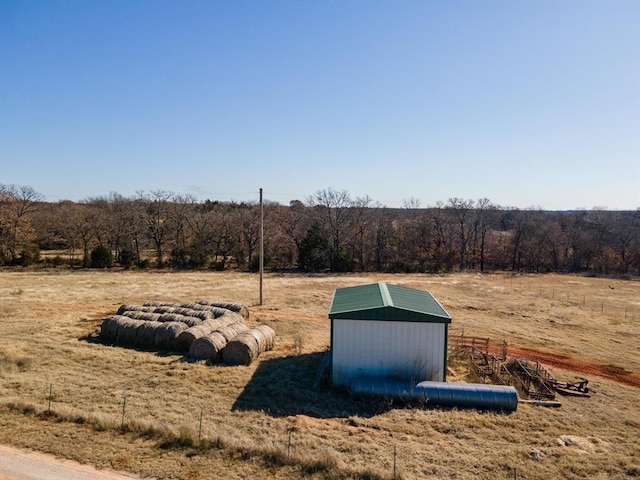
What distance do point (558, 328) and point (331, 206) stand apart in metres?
36.7

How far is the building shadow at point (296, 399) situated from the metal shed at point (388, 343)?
1.20 m

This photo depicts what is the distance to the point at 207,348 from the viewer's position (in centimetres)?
1741

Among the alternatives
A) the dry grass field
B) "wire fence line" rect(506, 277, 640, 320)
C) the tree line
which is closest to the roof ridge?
the dry grass field

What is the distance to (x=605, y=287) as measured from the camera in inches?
1682

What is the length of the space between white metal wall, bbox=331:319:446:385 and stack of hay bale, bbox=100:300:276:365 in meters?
4.17

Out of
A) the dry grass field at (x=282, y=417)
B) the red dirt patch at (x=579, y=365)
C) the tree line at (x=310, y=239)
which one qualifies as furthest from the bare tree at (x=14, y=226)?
the red dirt patch at (x=579, y=365)

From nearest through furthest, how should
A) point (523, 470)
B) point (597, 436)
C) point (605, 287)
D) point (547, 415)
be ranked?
point (523, 470) < point (597, 436) < point (547, 415) < point (605, 287)

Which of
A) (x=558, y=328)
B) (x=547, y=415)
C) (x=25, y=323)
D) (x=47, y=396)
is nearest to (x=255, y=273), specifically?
(x=25, y=323)

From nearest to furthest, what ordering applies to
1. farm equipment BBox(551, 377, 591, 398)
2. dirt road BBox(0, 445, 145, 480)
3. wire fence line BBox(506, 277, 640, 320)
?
1. dirt road BBox(0, 445, 145, 480)
2. farm equipment BBox(551, 377, 591, 398)
3. wire fence line BBox(506, 277, 640, 320)

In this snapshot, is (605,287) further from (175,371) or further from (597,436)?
(175,371)

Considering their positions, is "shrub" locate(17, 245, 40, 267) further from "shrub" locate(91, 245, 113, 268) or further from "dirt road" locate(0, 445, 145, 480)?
"dirt road" locate(0, 445, 145, 480)

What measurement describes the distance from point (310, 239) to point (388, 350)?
3753 cm

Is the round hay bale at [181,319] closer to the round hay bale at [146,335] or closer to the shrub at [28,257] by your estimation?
the round hay bale at [146,335]

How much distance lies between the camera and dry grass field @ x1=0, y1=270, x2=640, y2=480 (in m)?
9.77
